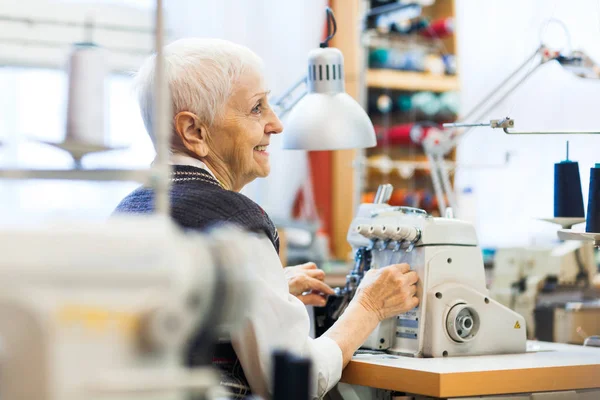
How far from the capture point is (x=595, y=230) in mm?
2207

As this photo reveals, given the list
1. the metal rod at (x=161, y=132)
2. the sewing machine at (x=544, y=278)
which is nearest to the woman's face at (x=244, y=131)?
the metal rod at (x=161, y=132)

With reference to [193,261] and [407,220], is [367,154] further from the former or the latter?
[193,261]

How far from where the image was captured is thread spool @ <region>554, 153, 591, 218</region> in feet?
8.14

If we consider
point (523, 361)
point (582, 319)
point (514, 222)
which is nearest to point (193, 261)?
point (523, 361)

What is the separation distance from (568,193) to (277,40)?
12.5ft

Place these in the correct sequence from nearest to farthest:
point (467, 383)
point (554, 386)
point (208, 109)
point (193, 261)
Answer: point (193, 261) → point (467, 383) → point (554, 386) → point (208, 109)

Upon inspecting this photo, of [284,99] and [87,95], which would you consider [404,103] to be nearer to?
[284,99]

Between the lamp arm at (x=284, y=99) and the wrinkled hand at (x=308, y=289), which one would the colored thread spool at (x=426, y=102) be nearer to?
the lamp arm at (x=284, y=99)

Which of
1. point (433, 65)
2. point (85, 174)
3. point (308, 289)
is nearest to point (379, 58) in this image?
point (433, 65)

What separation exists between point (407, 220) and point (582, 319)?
99cm

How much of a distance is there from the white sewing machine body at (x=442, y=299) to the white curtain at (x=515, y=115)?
2168 mm

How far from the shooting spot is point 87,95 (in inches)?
65.2

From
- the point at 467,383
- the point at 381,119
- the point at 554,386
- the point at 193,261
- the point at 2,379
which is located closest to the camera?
the point at 2,379

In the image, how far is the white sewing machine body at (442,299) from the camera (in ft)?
7.45
